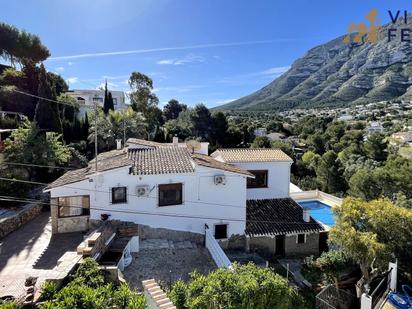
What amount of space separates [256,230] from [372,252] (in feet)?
19.9

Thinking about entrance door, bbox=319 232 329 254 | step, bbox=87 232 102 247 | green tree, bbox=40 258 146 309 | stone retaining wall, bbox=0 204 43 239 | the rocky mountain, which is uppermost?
the rocky mountain

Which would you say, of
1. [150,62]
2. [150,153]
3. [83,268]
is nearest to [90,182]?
[150,153]

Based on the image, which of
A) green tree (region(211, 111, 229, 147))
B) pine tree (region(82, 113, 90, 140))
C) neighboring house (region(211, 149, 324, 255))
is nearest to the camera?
neighboring house (region(211, 149, 324, 255))

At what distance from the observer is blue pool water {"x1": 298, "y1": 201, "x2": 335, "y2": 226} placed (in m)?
24.3

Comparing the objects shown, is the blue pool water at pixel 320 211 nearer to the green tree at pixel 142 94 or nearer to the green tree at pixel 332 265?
the green tree at pixel 332 265

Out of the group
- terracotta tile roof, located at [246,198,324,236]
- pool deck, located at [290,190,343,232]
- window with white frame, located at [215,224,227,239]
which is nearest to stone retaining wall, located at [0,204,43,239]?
window with white frame, located at [215,224,227,239]

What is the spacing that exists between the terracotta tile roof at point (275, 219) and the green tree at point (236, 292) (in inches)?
364

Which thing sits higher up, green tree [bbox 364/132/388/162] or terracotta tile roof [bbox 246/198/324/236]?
green tree [bbox 364/132/388/162]

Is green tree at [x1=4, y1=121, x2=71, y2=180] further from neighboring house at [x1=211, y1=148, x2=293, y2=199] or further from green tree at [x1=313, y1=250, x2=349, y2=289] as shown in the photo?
green tree at [x1=313, y1=250, x2=349, y2=289]

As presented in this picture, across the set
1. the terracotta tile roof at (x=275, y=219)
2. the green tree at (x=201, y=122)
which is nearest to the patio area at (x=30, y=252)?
the terracotta tile roof at (x=275, y=219)

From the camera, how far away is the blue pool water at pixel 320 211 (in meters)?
24.3

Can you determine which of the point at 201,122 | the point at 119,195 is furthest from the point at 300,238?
the point at 201,122

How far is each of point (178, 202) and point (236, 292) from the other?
29.2ft

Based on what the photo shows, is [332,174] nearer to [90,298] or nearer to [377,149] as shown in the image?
[377,149]
